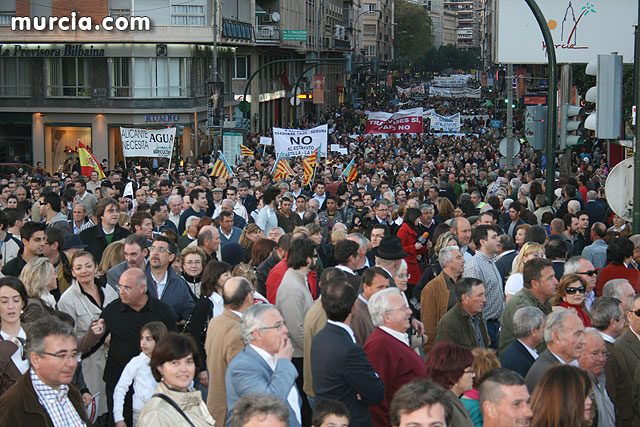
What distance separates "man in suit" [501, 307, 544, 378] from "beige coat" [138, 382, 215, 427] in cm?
240

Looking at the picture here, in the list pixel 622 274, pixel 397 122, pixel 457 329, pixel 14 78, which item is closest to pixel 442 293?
pixel 457 329

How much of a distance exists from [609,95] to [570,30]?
16896 millimetres

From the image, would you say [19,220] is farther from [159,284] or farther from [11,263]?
[159,284]

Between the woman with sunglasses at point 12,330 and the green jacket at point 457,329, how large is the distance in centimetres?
330

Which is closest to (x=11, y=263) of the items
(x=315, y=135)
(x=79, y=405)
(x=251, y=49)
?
(x=79, y=405)

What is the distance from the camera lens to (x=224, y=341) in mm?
6758

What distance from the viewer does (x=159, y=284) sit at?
8867mm

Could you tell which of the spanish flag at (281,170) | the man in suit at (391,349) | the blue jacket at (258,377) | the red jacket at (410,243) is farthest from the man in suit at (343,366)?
the spanish flag at (281,170)

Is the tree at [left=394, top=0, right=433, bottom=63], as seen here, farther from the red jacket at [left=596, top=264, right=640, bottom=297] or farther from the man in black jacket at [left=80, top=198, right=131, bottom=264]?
the red jacket at [left=596, top=264, right=640, bottom=297]

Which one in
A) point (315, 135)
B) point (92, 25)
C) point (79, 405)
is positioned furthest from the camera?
point (92, 25)

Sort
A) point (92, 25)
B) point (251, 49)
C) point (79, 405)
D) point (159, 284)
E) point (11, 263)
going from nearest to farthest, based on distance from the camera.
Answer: point (79, 405), point (159, 284), point (11, 263), point (92, 25), point (251, 49)

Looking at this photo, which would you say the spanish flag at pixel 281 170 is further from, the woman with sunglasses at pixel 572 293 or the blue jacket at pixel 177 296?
the woman with sunglasses at pixel 572 293

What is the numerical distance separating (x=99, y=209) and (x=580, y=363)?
7096 mm

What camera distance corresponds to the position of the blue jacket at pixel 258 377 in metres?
5.71
